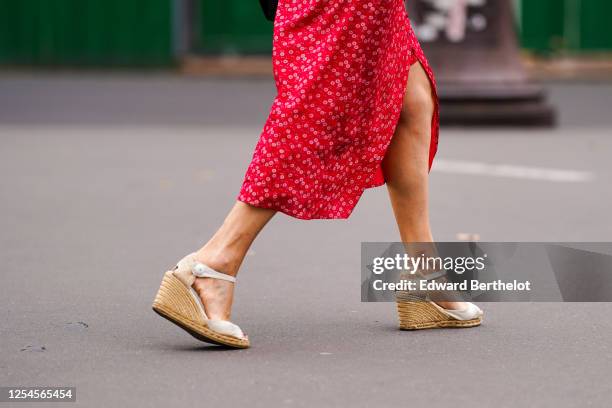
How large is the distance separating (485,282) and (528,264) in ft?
2.30

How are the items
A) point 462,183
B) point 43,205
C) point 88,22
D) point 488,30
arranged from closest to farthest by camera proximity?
point 43,205 < point 462,183 < point 488,30 < point 88,22

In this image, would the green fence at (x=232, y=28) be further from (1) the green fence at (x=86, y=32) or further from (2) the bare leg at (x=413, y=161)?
(2) the bare leg at (x=413, y=161)

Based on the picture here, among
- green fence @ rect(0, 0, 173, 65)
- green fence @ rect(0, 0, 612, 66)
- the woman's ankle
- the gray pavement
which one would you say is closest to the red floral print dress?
the woman's ankle

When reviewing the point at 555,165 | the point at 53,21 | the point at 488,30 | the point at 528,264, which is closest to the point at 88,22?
the point at 53,21

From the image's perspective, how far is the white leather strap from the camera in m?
4.41

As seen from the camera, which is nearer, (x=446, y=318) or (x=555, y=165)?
(x=446, y=318)

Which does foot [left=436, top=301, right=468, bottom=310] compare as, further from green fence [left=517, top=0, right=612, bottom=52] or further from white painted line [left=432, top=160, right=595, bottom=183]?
green fence [left=517, top=0, right=612, bottom=52]

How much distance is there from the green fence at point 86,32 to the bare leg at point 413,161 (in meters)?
16.9

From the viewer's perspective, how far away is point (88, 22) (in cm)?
2125

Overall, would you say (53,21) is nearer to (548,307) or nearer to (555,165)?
(555,165)

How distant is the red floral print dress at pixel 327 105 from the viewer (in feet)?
14.4

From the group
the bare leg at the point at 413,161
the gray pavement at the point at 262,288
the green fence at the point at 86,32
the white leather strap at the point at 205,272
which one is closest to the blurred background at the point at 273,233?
the gray pavement at the point at 262,288

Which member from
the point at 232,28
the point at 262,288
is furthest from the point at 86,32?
the point at 262,288

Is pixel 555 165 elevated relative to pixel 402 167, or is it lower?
lower
